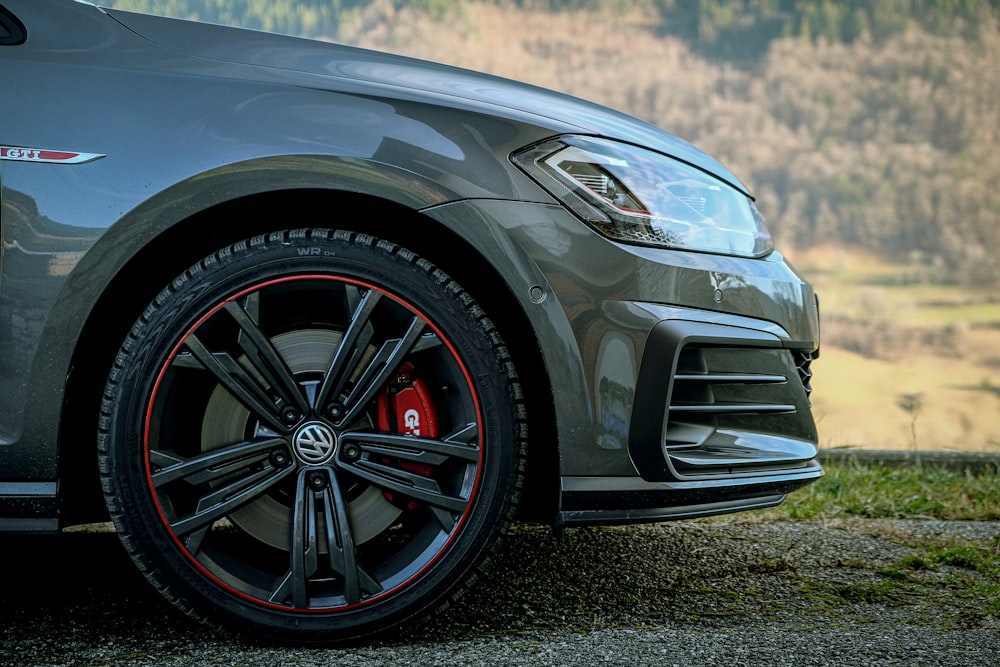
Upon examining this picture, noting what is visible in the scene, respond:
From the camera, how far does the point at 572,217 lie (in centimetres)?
166

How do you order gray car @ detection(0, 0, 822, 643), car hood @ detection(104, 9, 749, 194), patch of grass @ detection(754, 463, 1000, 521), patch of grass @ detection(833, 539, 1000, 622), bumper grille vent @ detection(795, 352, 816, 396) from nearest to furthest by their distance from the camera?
gray car @ detection(0, 0, 822, 643) → car hood @ detection(104, 9, 749, 194) → bumper grille vent @ detection(795, 352, 816, 396) → patch of grass @ detection(833, 539, 1000, 622) → patch of grass @ detection(754, 463, 1000, 521)

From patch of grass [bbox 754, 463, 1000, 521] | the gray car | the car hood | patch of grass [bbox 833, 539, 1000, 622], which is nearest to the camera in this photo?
the gray car

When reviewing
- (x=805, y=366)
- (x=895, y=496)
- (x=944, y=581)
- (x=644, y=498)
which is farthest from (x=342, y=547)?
(x=895, y=496)

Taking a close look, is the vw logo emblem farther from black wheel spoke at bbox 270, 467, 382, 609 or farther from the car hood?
the car hood

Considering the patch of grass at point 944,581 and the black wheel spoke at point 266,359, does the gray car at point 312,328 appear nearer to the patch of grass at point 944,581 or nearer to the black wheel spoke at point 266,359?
the black wheel spoke at point 266,359

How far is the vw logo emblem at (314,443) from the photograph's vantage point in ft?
5.35

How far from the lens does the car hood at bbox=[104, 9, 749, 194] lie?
172 cm

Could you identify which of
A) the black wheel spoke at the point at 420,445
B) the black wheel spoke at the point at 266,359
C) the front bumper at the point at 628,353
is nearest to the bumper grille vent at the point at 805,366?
the front bumper at the point at 628,353

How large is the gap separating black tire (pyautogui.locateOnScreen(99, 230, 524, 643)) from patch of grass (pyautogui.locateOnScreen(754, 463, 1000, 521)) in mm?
1813

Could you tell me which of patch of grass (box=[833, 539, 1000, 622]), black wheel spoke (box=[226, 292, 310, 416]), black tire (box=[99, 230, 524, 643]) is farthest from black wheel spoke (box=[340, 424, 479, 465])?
patch of grass (box=[833, 539, 1000, 622])

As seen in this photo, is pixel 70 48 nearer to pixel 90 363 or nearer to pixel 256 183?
pixel 256 183

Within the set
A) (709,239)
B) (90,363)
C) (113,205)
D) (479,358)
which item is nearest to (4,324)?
(90,363)

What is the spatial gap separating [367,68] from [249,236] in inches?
17.0

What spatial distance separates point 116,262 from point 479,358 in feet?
2.35
